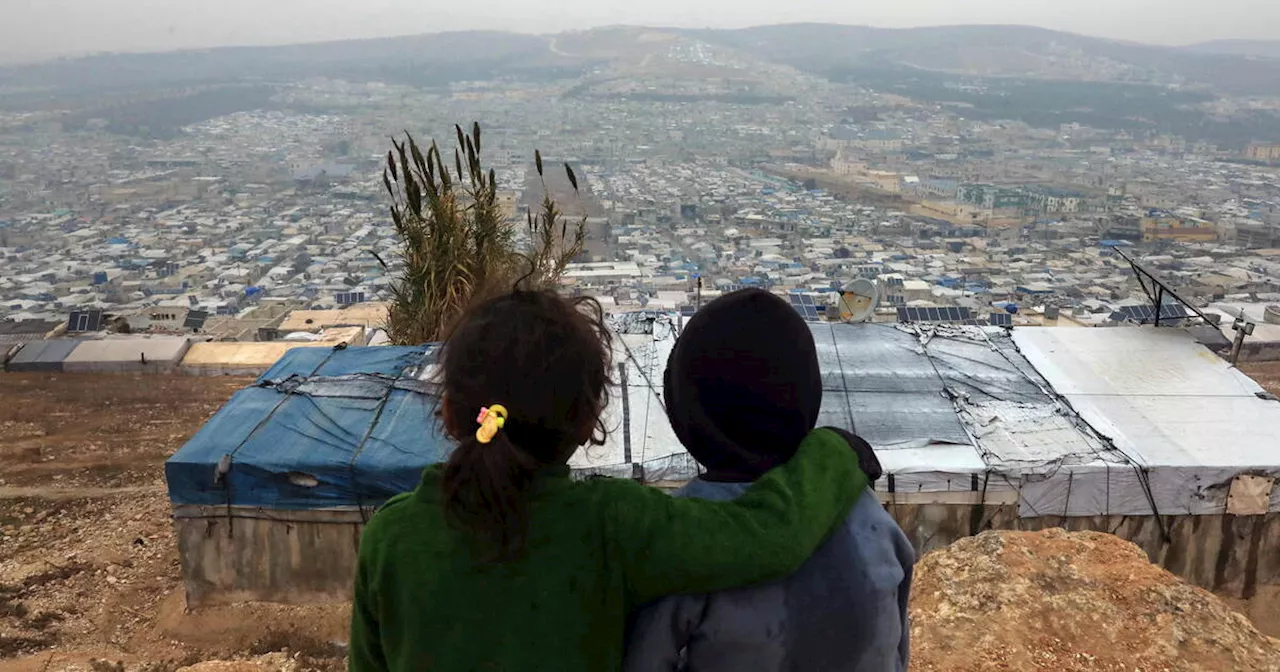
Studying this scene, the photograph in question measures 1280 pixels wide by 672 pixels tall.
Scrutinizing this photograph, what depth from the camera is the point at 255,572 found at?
414 cm

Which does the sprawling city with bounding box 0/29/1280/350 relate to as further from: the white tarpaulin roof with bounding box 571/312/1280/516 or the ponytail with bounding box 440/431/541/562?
the ponytail with bounding box 440/431/541/562

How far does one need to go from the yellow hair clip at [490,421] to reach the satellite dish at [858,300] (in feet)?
18.3

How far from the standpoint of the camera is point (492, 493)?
980mm

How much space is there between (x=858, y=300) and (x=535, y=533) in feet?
18.4

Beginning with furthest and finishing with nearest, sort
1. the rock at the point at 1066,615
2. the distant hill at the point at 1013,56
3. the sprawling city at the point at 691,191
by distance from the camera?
the distant hill at the point at 1013,56, the sprawling city at the point at 691,191, the rock at the point at 1066,615

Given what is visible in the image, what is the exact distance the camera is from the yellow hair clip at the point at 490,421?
97 centimetres

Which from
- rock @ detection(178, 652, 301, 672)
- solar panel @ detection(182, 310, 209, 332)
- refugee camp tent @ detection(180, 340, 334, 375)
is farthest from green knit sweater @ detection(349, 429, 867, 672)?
solar panel @ detection(182, 310, 209, 332)

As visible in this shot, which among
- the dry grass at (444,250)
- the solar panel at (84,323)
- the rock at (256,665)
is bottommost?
the solar panel at (84,323)

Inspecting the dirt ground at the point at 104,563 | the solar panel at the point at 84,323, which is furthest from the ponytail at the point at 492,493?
the solar panel at the point at 84,323

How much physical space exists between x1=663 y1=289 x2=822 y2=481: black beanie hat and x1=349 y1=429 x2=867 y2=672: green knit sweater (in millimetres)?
94

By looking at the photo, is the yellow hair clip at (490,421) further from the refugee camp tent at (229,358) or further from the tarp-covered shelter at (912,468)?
the refugee camp tent at (229,358)

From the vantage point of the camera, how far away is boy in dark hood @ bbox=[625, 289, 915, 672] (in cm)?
110

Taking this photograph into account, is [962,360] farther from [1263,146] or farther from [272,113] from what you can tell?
[272,113]

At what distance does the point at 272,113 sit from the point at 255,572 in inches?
3109
